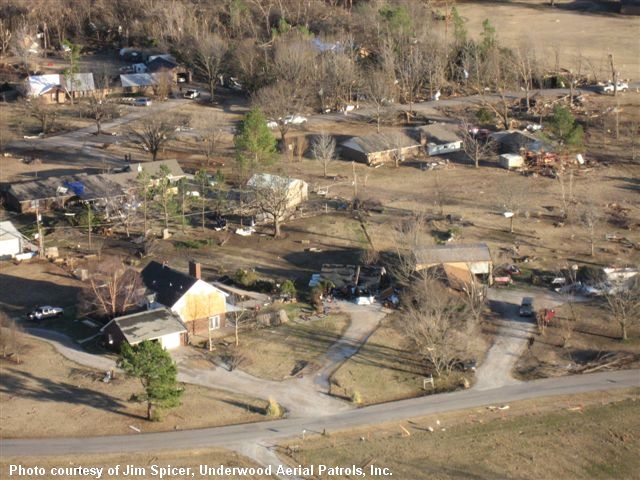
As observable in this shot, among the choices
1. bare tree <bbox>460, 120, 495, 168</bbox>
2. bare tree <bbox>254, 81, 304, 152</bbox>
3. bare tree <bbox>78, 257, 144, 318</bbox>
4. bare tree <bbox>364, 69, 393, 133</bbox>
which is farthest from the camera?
bare tree <bbox>364, 69, 393, 133</bbox>

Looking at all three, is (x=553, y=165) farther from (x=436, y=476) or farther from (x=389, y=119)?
(x=436, y=476)

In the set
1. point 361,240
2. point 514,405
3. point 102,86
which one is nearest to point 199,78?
point 102,86

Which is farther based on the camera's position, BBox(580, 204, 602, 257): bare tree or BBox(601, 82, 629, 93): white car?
BBox(601, 82, 629, 93): white car

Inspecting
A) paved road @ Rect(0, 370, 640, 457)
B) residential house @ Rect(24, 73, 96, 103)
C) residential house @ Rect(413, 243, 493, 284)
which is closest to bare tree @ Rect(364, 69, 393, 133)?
residential house @ Rect(24, 73, 96, 103)

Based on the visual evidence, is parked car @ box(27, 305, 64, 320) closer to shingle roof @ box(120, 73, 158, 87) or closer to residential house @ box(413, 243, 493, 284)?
residential house @ box(413, 243, 493, 284)

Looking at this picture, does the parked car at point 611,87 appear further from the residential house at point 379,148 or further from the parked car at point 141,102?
the parked car at point 141,102

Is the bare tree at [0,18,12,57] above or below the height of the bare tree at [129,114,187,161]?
below

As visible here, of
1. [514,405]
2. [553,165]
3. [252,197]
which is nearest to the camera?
[514,405]
